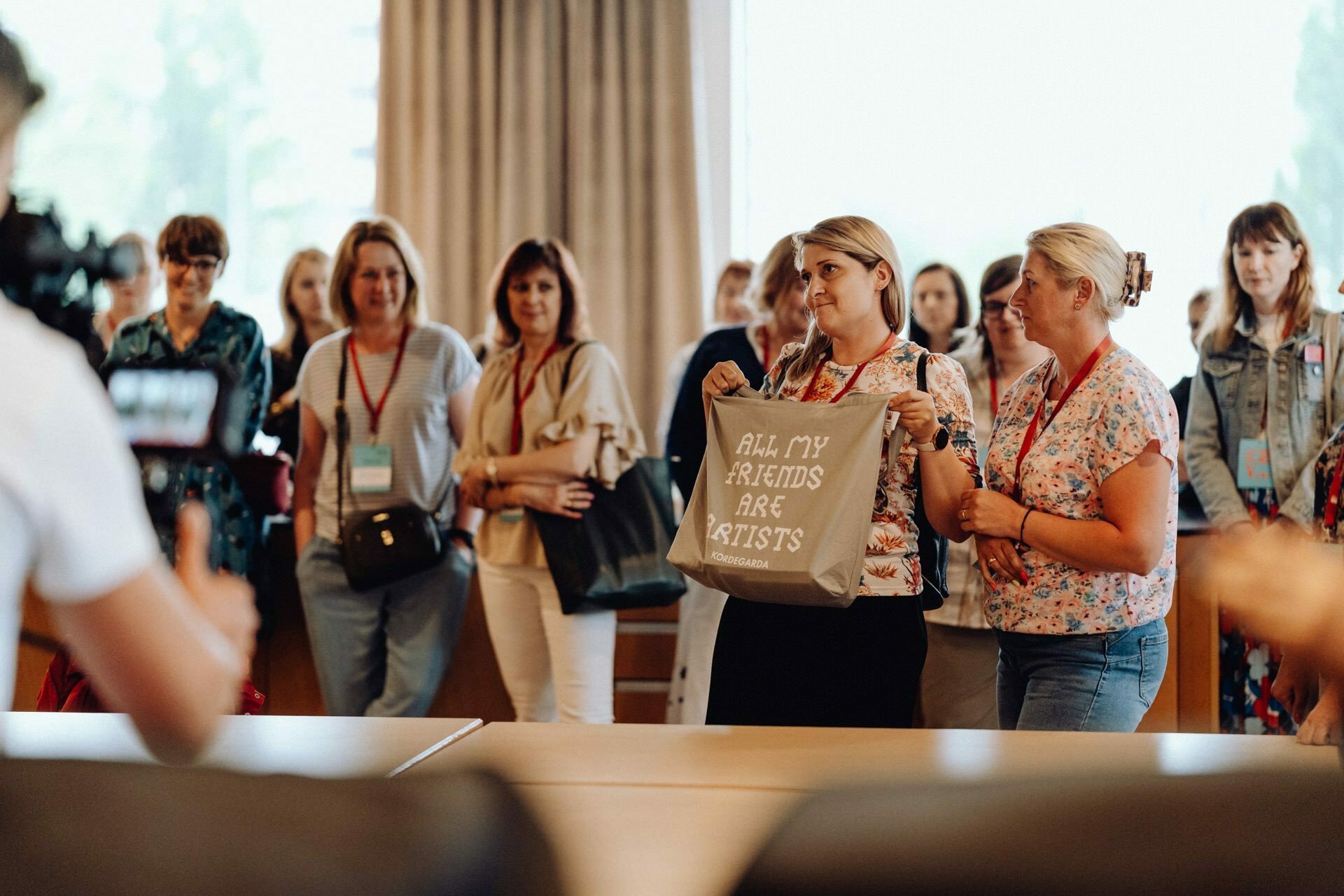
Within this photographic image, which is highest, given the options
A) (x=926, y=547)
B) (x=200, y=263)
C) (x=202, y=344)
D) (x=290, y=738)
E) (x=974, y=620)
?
(x=200, y=263)

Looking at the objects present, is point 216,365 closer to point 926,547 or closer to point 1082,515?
point 926,547

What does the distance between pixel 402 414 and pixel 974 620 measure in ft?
5.35

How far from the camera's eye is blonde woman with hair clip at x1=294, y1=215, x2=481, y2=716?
3.40m

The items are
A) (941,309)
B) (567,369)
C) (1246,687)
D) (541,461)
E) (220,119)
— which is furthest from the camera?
(220,119)

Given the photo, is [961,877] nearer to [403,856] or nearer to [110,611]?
[403,856]

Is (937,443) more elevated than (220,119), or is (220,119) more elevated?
(220,119)

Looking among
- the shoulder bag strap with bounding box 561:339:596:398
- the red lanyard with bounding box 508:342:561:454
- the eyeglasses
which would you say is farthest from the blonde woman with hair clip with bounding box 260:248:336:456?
the shoulder bag strap with bounding box 561:339:596:398

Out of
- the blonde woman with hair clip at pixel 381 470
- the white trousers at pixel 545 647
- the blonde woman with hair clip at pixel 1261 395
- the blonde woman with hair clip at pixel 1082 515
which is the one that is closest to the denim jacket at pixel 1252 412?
the blonde woman with hair clip at pixel 1261 395

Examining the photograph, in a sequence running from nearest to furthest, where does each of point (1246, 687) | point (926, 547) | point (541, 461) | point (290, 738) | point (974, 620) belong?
point (290, 738) < point (926, 547) < point (974, 620) < point (541, 461) < point (1246, 687)

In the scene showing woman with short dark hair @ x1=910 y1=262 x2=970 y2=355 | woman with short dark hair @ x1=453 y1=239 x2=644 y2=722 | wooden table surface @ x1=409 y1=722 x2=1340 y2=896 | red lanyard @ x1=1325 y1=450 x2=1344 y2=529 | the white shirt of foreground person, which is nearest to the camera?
the white shirt of foreground person

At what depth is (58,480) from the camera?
2.33 ft

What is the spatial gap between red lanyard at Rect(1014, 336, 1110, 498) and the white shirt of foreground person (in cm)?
176

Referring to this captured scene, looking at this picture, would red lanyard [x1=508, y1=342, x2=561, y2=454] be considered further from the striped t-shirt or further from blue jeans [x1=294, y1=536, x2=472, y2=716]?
blue jeans [x1=294, y1=536, x2=472, y2=716]

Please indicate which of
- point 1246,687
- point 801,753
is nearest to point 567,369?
point 801,753
